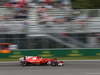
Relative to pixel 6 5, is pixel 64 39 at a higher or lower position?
lower

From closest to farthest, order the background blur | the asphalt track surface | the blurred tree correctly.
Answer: the asphalt track surface → the background blur → the blurred tree

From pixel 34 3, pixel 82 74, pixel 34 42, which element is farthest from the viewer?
pixel 34 3

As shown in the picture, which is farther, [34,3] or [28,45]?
[34,3]

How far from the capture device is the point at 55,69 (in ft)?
25.6

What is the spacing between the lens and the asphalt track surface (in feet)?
23.9

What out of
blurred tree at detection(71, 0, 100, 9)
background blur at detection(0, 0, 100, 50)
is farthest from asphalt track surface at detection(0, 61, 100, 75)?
blurred tree at detection(71, 0, 100, 9)

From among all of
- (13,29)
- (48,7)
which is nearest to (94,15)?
(48,7)

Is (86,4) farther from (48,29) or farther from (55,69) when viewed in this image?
(55,69)

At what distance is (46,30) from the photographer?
10664 mm

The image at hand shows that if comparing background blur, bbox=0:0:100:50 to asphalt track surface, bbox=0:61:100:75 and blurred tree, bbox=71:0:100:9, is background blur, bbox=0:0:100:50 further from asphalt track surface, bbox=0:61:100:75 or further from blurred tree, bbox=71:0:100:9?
blurred tree, bbox=71:0:100:9

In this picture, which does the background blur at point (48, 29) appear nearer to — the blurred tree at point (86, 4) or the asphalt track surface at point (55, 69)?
the asphalt track surface at point (55, 69)

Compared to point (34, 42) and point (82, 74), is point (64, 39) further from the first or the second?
point (82, 74)

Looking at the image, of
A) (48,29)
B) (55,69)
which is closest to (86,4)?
(48,29)

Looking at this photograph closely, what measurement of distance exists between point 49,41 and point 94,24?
7.75ft
